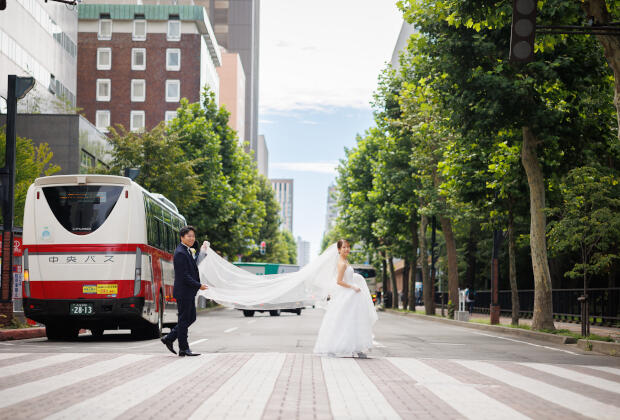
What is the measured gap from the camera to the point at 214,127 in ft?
177

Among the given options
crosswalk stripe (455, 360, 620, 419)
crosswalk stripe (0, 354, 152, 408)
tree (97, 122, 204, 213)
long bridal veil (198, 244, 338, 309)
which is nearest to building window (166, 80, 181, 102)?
tree (97, 122, 204, 213)

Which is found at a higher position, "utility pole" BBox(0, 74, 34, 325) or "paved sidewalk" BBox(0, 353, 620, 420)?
"utility pole" BBox(0, 74, 34, 325)

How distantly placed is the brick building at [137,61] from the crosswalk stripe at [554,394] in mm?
68585

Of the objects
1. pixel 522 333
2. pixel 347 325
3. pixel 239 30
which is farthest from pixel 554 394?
pixel 239 30

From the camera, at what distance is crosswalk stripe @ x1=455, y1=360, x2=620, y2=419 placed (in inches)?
287

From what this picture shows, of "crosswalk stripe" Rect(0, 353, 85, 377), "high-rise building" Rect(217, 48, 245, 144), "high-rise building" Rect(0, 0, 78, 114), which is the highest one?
"high-rise building" Rect(217, 48, 245, 144)

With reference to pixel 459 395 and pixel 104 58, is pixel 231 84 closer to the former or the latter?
pixel 104 58

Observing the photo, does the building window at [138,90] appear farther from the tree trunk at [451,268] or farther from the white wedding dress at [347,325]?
the white wedding dress at [347,325]

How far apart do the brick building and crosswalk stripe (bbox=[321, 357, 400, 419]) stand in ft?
225

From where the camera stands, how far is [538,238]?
928 inches

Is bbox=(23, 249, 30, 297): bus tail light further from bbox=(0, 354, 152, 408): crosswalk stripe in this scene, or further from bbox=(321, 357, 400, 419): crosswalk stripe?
bbox=(321, 357, 400, 419): crosswalk stripe

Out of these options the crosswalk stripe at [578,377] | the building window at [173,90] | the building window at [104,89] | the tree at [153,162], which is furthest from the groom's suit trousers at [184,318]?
the building window at [104,89]

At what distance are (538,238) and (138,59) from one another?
60473mm

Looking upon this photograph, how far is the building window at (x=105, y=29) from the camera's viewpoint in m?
76.6
